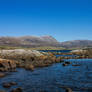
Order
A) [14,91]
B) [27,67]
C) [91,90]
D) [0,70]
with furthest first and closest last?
1. [27,67]
2. [0,70]
3. [91,90]
4. [14,91]

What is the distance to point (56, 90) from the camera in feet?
68.4

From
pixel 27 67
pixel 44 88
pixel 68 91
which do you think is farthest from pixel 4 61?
pixel 68 91

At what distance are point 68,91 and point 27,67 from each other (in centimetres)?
2408

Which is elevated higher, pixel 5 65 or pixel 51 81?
pixel 5 65

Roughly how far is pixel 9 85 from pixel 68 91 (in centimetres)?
949

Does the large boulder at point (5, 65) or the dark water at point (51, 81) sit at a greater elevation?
the large boulder at point (5, 65)

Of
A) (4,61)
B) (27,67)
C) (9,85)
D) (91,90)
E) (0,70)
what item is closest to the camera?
(91,90)

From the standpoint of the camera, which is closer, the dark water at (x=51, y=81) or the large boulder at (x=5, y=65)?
the dark water at (x=51, y=81)

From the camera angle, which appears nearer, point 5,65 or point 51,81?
point 51,81

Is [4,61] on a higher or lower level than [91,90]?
higher

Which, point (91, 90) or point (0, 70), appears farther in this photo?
point (0, 70)

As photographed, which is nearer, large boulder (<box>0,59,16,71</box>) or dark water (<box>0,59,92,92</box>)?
dark water (<box>0,59,92,92</box>)

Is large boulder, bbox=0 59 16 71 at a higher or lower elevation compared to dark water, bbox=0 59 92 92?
higher

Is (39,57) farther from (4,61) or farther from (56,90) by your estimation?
(56,90)
